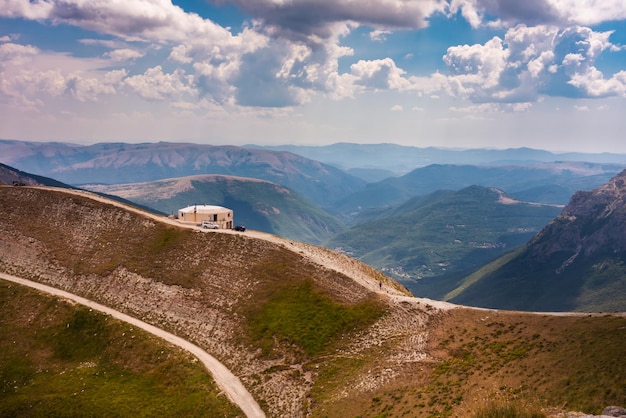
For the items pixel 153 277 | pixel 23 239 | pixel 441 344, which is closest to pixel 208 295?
pixel 153 277

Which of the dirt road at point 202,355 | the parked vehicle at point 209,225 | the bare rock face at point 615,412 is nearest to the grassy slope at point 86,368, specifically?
the dirt road at point 202,355

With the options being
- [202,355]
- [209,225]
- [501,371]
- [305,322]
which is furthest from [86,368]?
[501,371]

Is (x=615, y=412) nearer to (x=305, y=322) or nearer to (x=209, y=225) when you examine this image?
(x=305, y=322)

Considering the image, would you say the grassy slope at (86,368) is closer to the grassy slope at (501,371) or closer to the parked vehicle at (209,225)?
the grassy slope at (501,371)

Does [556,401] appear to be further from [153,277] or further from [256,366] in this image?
[153,277]

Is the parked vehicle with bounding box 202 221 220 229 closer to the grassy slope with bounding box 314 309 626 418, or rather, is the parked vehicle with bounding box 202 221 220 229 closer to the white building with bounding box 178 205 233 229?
the white building with bounding box 178 205 233 229

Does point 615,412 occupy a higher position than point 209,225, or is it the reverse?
point 615,412
